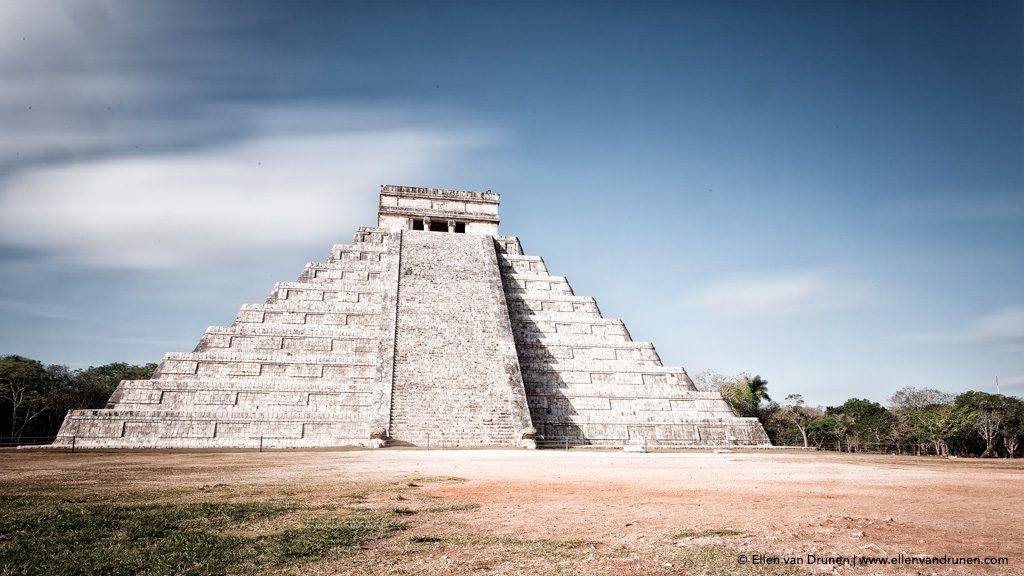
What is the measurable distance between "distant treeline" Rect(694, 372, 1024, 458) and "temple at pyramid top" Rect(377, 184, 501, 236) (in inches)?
984

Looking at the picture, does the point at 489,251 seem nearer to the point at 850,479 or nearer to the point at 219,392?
the point at 219,392

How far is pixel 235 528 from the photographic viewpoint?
186 inches

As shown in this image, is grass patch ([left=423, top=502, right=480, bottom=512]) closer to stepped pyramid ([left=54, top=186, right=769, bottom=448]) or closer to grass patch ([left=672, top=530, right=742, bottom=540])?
grass patch ([left=672, top=530, right=742, bottom=540])

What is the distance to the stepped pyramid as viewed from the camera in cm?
1770

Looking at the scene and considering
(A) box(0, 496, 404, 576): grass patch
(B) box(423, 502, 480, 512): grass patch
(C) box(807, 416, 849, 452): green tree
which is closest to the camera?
(A) box(0, 496, 404, 576): grass patch

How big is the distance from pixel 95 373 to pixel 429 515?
5387cm

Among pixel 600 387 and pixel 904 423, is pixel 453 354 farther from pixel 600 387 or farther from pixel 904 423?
pixel 904 423

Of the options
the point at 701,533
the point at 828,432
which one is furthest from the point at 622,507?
the point at 828,432

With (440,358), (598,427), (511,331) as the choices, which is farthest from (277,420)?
(598,427)

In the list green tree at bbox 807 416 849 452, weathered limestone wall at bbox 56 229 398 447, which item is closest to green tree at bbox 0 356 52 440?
weathered limestone wall at bbox 56 229 398 447

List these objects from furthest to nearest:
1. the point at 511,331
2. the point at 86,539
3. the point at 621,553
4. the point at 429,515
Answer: the point at 511,331 < the point at 429,515 < the point at 86,539 < the point at 621,553

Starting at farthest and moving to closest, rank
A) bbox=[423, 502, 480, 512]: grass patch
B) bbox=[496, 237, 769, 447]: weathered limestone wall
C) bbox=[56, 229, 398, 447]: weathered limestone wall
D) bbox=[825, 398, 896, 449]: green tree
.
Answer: bbox=[825, 398, 896, 449]: green tree
bbox=[496, 237, 769, 447]: weathered limestone wall
bbox=[56, 229, 398, 447]: weathered limestone wall
bbox=[423, 502, 480, 512]: grass patch

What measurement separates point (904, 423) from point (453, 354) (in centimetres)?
3172

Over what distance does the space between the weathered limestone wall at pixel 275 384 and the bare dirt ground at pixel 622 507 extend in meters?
6.67
